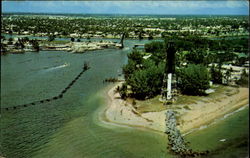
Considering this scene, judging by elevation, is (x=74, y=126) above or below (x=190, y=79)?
below

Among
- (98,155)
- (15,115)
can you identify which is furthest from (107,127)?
(15,115)

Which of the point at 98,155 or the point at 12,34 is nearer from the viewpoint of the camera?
the point at 98,155

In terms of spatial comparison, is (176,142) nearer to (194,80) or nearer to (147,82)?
(147,82)

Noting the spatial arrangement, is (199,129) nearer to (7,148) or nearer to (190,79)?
(190,79)

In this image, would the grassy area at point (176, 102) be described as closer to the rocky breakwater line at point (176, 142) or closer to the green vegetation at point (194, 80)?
the green vegetation at point (194, 80)

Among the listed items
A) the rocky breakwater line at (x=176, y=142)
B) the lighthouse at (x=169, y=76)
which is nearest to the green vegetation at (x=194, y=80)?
the lighthouse at (x=169, y=76)

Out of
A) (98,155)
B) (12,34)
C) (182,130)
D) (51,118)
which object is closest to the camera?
(98,155)
